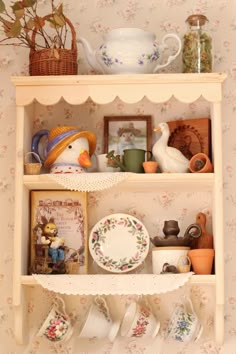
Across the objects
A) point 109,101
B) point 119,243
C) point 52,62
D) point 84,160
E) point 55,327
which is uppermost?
point 52,62

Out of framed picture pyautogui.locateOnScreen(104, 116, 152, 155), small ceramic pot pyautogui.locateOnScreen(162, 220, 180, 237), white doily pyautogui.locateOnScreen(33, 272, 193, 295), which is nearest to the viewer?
white doily pyautogui.locateOnScreen(33, 272, 193, 295)

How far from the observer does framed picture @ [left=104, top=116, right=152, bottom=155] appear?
2299mm

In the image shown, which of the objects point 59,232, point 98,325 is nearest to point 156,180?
point 59,232

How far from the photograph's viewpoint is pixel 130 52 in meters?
2.17

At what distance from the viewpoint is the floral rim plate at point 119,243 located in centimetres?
220

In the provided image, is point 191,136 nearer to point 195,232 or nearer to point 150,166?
point 150,166

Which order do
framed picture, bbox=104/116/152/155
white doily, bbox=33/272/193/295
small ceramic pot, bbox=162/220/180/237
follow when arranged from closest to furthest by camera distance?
white doily, bbox=33/272/193/295 → small ceramic pot, bbox=162/220/180/237 → framed picture, bbox=104/116/152/155

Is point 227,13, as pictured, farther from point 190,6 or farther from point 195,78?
point 195,78

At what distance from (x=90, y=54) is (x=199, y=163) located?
0.48 meters

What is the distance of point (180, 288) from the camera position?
7.35 feet

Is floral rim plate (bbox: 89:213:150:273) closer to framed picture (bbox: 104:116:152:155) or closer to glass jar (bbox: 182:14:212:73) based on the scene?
framed picture (bbox: 104:116:152:155)

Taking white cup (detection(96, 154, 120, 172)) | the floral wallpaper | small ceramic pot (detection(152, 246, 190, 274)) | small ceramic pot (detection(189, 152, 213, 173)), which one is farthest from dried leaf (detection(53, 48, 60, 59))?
small ceramic pot (detection(152, 246, 190, 274))

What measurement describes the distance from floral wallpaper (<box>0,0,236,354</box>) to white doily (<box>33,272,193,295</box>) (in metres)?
0.20

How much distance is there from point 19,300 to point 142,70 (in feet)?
2.54
